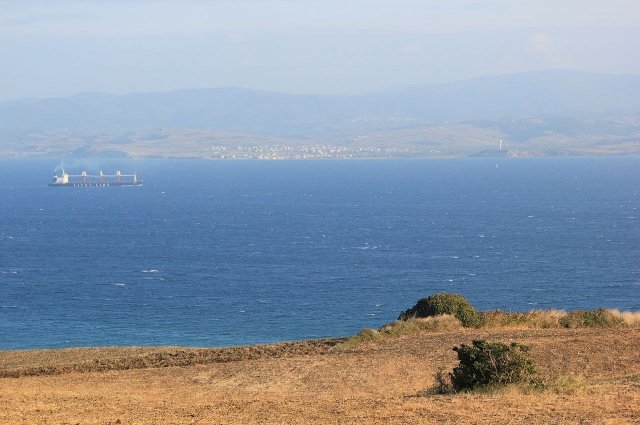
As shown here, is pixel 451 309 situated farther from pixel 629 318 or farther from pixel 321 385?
pixel 321 385

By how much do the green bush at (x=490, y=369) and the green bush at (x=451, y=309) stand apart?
12.1 m

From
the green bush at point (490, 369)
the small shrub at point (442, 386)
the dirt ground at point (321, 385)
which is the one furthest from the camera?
the small shrub at point (442, 386)

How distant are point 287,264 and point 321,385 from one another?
2118 inches

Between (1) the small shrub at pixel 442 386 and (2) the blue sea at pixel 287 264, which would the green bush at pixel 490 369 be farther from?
(2) the blue sea at pixel 287 264

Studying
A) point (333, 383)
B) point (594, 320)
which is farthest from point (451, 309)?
point (333, 383)

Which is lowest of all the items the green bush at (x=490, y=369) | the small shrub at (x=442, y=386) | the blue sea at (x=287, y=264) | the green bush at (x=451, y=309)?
the blue sea at (x=287, y=264)

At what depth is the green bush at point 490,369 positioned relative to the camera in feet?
67.6

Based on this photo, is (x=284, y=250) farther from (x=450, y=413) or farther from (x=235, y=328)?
(x=450, y=413)

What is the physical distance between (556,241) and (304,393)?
7034cm

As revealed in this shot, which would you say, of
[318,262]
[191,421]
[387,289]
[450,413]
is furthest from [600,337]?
[318,262]

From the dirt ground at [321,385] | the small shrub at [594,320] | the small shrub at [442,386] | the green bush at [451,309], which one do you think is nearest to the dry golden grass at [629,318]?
the small shrub at [594,320]

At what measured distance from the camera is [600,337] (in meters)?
29.1

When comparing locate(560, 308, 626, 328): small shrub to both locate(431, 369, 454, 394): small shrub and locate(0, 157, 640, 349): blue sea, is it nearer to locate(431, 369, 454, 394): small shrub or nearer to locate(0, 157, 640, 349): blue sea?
locate(431, 369, 454, 394): small shrub

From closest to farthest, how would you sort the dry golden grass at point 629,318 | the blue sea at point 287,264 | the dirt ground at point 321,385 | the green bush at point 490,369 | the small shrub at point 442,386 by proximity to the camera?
the dirt ground at point 321,385, the green bush at point 490,369, the small shrub at point 442,386, the dry golden grass at point 629,318, the blue sea at point 287,264
